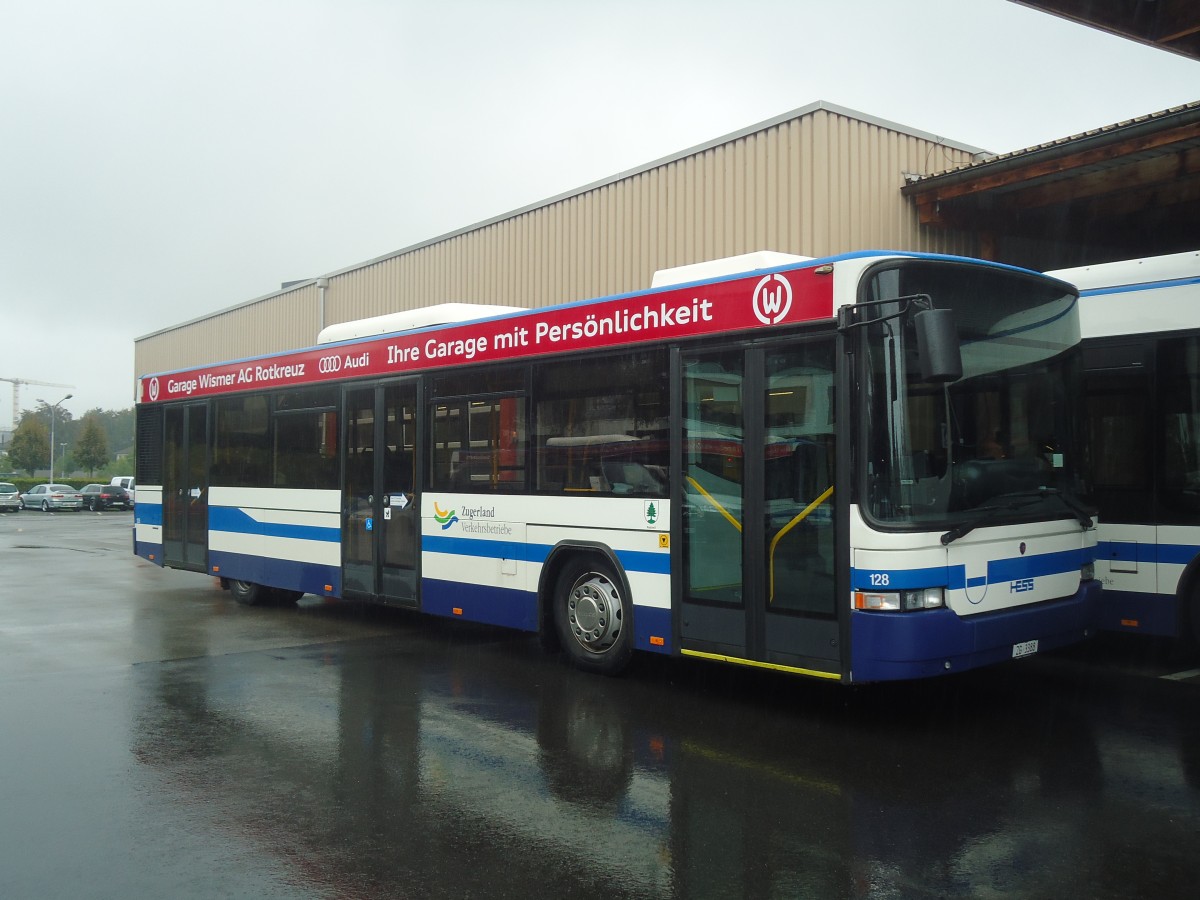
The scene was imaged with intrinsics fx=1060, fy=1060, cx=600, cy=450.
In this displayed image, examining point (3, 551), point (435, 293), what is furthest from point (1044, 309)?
point (3, 551)

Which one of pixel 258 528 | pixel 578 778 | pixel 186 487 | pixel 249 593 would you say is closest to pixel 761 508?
pixel 578 778

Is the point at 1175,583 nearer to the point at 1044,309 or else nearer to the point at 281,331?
the point at 1044,309

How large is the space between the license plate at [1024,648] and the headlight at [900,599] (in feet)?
2.48

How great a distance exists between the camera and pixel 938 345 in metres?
6.03

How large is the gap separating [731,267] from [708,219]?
8393mm

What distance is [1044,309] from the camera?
7.41 meters

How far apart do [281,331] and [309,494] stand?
18347mm

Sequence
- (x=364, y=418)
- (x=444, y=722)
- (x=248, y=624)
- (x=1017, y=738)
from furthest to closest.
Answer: (x=248, y=624)
(x=364, y=418)
(x=444, y=722)
(x=1017, y=738)

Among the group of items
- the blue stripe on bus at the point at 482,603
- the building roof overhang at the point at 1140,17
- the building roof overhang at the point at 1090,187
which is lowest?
the blue stripe on bus at the point at 482,603

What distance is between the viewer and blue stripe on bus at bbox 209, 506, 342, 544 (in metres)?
11.6

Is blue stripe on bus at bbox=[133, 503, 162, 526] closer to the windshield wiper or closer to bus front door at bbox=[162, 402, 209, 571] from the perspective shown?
bus front door at bbox=[162, 402, 209, 571]

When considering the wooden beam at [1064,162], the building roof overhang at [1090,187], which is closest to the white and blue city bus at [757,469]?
the wooden beam at [1064,162]

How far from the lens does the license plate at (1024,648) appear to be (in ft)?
22.5

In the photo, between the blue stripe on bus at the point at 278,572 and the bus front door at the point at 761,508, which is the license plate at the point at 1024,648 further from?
the blue stripe on bus at the point at 278,572
